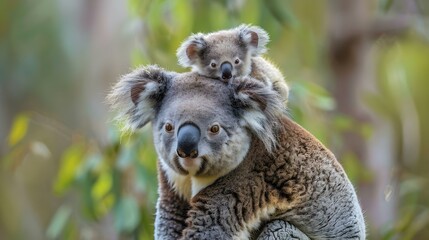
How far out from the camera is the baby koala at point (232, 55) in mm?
3959

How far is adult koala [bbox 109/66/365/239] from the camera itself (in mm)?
3170

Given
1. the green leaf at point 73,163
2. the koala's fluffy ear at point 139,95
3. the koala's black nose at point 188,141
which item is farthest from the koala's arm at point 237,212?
the green leaf at point 73,163

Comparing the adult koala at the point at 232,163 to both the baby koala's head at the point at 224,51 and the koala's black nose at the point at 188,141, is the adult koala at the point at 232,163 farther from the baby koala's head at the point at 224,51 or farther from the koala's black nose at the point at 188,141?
the baby koala's head at the point at 224,51

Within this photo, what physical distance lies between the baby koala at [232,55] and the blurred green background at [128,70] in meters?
0.53

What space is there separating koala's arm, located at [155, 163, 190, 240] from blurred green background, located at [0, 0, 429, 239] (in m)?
0.38

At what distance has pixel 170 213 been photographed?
3.46m

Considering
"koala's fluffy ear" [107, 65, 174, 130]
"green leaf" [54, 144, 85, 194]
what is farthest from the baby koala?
"green leaf" [54, 144, 85, 194]

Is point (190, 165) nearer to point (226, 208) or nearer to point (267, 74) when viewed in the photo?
point (226, 208)

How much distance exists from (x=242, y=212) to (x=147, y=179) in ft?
7.63

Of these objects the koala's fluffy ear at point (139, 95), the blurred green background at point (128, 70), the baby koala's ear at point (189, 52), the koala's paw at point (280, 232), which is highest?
the blurred green background at point (128, 70)

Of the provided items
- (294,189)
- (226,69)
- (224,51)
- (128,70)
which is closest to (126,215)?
(224,51)

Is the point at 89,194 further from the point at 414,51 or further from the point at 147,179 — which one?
the point at 414,51

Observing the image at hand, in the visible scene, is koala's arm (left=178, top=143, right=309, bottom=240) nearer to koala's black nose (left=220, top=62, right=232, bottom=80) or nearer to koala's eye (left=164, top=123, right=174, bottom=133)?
koala's eye (left=164, top=123, right=174, bottom=133)

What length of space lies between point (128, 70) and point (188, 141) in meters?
4.37
